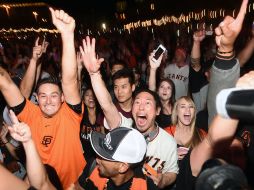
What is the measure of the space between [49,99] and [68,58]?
1.52 feet

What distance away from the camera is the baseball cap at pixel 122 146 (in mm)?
2771

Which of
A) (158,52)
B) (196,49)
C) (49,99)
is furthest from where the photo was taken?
(196,49)

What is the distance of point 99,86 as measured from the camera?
142 inches

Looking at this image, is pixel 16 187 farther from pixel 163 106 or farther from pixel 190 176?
pixel 163 106

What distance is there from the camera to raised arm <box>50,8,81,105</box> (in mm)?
3430

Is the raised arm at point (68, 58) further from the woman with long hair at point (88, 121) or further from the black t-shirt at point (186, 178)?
the black t-shirt at point (186, 178)

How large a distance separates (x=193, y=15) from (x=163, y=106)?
26428 mm

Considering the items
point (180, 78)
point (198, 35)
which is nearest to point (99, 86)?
point (198, 35)

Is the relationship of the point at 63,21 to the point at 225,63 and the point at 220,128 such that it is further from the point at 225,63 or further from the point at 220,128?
the point at 220,128

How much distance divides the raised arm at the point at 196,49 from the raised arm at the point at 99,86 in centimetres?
190

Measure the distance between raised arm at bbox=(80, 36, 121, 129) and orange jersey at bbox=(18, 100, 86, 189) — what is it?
27cm

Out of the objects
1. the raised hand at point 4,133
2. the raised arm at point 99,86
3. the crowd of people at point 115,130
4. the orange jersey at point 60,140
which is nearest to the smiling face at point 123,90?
the crowd of people at point 115,130

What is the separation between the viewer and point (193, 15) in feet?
98.8

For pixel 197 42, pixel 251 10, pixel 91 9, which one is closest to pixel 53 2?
pixel 91 9
